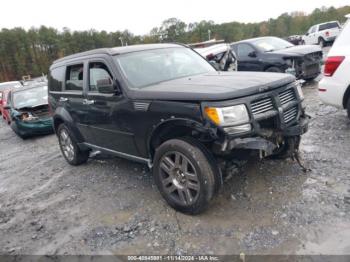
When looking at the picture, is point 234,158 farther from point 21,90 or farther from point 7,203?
point 21,90

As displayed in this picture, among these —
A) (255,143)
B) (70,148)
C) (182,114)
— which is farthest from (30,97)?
(255,143)

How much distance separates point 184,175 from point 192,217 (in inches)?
19.4

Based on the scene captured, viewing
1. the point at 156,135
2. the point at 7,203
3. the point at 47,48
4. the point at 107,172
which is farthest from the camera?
the point at 47,48

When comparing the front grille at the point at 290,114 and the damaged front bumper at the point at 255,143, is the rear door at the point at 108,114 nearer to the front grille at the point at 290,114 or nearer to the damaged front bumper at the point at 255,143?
the damaged front bumper at the point at 255,143

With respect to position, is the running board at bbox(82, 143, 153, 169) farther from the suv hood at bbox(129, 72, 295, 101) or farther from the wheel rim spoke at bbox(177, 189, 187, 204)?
the suv hood at bbox(129, 72, 295, 101)

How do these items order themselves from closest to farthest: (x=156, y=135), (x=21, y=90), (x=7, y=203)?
(x=156, y=135), (x=7, y=203), (x=21, y=90)

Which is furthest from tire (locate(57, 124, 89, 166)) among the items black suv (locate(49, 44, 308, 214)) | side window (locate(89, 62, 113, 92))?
side window (locate(89, 62, 113, 92))

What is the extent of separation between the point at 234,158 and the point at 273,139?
49 cm

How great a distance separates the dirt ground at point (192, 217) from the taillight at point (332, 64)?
1022 mm

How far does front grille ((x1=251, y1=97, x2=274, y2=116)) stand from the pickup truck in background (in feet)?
87.6

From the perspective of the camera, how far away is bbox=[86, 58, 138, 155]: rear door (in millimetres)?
4105

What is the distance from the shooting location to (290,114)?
3.78 m

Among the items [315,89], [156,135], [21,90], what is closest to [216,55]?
[315,89]

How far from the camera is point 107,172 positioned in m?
5.43
